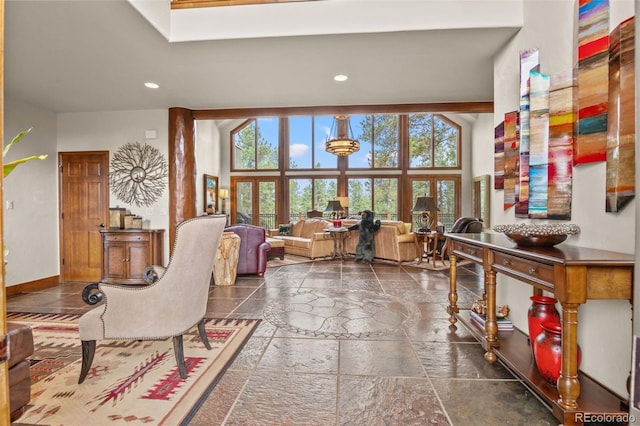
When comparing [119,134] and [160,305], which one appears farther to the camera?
[119,134]

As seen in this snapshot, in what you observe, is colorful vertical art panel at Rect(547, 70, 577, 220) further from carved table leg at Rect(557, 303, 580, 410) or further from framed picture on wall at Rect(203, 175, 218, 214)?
framed picture on wall at Rect(203, 175, 218, 214)

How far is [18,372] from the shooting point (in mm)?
938

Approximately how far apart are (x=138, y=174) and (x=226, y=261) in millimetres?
1844

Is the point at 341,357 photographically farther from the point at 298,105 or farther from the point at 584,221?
the point at 298,105

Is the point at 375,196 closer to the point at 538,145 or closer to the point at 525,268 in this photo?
the point at 538,145

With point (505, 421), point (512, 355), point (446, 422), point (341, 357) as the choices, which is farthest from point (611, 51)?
point (341, 357)

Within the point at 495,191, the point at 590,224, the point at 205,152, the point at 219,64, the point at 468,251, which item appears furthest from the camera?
the point at 205,152

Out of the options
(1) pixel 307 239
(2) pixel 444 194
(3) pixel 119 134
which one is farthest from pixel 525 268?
(2) pixel 444 194

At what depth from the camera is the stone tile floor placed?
5.70 ft

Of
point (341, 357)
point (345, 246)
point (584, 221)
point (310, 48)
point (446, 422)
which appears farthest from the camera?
point (345, 246)

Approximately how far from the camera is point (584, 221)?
195 centimetres

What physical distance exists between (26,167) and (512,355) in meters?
5.97

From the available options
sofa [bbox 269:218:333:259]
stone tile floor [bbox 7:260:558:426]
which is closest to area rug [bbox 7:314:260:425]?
stone tile floor [bbox 7:260:558:426]

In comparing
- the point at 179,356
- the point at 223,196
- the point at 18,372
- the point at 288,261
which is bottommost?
the point at 288,261
